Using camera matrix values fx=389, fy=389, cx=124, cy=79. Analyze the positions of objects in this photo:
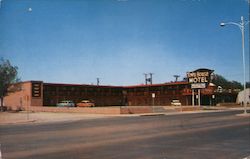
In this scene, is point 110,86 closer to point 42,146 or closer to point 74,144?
point 74,144

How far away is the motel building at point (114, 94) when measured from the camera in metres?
3.04

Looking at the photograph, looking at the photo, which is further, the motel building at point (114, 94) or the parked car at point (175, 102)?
the parked car at point (175, 102)

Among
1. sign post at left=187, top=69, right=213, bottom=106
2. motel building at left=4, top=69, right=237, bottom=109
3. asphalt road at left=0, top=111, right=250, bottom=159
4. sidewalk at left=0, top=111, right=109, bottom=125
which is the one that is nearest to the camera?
sidewalk at left=0, top=111, right=109, bottom=125

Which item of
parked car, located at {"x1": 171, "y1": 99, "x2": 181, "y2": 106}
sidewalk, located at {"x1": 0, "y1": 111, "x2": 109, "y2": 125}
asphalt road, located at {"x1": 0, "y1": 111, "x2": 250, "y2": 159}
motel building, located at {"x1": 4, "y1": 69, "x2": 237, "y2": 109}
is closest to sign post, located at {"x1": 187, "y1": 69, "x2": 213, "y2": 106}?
motel building, located at {"x1": 4, "y1": 69, "x2": 237, "y2": 109}

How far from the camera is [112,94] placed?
3555 millimetres

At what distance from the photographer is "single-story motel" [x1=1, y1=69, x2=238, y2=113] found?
3053mm

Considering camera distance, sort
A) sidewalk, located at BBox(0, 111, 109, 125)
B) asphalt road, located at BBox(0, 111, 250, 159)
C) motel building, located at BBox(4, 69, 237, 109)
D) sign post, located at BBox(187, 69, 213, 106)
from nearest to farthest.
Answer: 1. sidewalk, located at BBox(0, 111, 109, 125)
2. motel building, located at BBox(4, 69, 237, 109)
3. sign post, located at BBox(187, 69, 213, 106)
4. asphalt road, located at BBox(0, 111, 250, 159)

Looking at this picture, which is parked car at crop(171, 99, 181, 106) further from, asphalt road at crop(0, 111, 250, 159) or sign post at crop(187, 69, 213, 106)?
asphalt road at crop(0, 111, 250, 159)

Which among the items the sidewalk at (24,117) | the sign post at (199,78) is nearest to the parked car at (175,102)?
the sign post at (199,78)

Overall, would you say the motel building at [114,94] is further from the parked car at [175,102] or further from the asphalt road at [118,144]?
the asphalt road at [118,144]

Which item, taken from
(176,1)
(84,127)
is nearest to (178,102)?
(84,127)

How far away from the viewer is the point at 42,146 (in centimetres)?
670

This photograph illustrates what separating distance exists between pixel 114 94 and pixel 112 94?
0.06ft

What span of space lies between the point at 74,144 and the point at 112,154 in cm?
156
